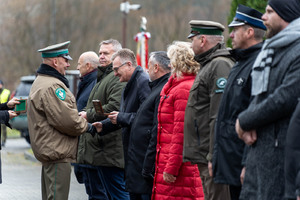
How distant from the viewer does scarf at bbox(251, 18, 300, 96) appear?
12.9ft

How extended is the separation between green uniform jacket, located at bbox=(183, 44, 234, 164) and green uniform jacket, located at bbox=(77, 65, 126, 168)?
2449 mm

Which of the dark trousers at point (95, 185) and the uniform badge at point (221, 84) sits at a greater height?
the uniform badge at point (221, 84)

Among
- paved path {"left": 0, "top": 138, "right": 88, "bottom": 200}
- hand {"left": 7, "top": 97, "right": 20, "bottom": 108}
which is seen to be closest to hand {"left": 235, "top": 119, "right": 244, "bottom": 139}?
hand {"left": 7, "top": 97, "right": 20, "bottom": 108}

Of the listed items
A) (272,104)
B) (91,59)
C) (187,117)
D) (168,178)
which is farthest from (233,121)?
(91,59)

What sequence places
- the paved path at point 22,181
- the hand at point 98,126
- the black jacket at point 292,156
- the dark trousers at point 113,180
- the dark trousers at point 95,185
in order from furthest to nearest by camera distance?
the paved path at point 22,181, the dark trousers at point 95,185, the dark trousers at point 113,180, the hand at point 98,126, the black jacket at point 292,156

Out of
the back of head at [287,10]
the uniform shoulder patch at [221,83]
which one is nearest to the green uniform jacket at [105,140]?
the uniform shoulder patch at [221,83]

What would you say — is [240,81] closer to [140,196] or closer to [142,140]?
[142,140]

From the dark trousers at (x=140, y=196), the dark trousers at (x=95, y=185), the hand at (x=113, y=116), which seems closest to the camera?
the dark trousers at (x=140, y=196)

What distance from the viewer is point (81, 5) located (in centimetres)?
4897

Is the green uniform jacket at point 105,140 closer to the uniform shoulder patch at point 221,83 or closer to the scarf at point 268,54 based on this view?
the uniform shoulder patch at point 221,83

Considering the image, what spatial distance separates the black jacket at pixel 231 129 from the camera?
4.46m

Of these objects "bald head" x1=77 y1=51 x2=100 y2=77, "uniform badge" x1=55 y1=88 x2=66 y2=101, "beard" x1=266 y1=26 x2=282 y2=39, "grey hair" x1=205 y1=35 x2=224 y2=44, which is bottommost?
"uniform badge" x1=55 y1=88 x2=66 y2=101

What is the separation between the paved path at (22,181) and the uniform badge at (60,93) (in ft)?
12.8

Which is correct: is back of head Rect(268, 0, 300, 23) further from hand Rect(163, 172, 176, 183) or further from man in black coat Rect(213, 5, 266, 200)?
hand Rect(163, 172, 176, 183)
